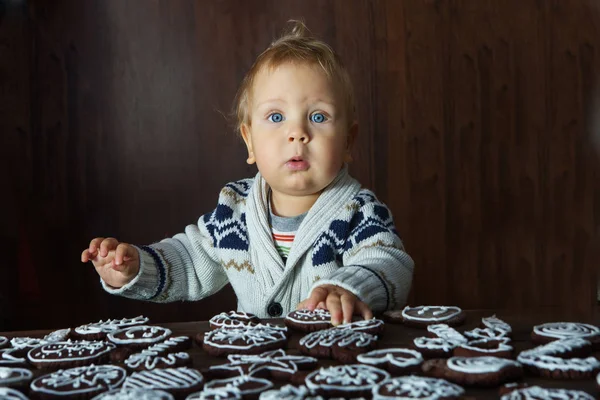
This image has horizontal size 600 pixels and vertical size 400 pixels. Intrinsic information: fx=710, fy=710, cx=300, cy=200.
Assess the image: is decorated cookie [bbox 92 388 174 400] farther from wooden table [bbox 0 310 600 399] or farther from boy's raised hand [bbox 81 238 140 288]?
boy's raised hand [bbox 81 238 140 288]

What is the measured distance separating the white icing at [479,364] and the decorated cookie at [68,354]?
420 millimetres

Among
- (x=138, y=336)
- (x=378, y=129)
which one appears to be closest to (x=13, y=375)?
(x=138, y=336)

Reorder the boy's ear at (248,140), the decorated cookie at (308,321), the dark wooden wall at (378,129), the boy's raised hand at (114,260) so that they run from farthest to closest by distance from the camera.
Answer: the dark wooden wall at (378,129), the boy's ear at (248,140), the boy's raised hand at (114,260), the decorated cookie at (308,321)

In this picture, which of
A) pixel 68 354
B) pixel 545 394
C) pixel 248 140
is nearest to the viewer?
pixel 545 394

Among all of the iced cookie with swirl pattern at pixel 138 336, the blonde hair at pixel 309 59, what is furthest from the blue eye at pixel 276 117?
the iced cookie with swirl pattern at pixel 138 336

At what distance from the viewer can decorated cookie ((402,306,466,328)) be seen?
3.24ft

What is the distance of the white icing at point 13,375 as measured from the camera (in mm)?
777

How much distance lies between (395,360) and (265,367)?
142 millimetres

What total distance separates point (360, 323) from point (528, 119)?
1836 mm

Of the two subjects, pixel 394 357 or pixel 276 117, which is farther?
pixel 276 117

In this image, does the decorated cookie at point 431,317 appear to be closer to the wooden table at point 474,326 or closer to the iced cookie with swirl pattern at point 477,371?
the wooden table at point 474,326

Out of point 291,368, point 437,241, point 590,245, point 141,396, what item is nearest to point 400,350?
point 291,368

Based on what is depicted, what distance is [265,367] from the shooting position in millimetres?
757

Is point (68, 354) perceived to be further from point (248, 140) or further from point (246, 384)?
point (248, 140)
